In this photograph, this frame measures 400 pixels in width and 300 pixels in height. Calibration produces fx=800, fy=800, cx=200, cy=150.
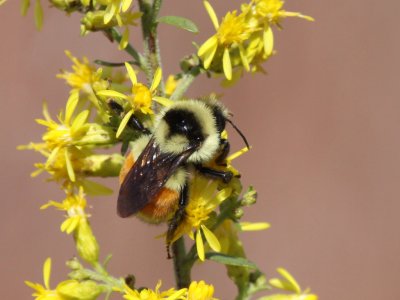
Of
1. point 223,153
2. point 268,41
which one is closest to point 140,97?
point 223,153

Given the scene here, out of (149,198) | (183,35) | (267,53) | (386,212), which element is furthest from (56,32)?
(149,198)

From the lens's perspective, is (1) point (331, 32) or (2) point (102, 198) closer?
(2) point (102, 198)

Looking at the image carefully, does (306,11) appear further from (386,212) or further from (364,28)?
(386,212)

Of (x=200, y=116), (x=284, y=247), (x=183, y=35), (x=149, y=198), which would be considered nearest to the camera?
(x=149, y=198)

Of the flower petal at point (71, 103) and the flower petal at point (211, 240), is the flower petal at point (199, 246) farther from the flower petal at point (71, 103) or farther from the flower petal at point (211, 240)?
the flower petal at point (71, 103)

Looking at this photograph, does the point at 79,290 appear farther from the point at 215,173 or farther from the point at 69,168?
the point at 215,173

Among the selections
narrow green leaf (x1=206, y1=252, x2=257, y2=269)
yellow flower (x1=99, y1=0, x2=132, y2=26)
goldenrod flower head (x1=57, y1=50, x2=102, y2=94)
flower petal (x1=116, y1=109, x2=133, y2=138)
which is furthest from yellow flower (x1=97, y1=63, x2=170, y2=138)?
narrow green leaf (x1=206, y1=252, x2=257, y2=269)

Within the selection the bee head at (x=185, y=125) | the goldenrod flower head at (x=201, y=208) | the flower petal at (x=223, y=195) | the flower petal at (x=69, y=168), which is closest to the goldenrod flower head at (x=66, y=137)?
the flower petal at (x=69, y=168)
